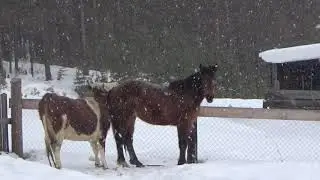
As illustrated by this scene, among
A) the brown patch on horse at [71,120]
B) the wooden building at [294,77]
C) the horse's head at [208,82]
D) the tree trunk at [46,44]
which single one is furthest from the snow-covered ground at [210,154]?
the tree trunk at [46,44]

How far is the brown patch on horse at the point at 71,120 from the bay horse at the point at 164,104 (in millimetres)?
434

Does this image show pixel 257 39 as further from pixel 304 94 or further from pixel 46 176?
pixel 46 176

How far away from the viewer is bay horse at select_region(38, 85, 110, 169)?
788cm

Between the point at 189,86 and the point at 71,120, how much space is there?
2.07 meters

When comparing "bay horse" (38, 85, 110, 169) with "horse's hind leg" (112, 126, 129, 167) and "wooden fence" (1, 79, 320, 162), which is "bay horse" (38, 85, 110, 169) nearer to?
"horse's hind leg" (112, 126, 129, 167)

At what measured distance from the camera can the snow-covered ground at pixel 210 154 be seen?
21.1ft

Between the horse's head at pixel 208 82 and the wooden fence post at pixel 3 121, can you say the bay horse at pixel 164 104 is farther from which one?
the wooden fence post at pixel 3 121

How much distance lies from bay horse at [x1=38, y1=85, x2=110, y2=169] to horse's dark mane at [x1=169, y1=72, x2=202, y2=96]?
1252 mm

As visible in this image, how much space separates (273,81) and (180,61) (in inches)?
412

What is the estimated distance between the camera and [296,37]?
127 ft

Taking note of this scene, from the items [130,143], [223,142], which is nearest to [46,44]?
[223,142]

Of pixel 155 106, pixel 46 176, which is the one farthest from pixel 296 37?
pixel 46 176

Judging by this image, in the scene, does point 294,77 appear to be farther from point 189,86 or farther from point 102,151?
point 102,151

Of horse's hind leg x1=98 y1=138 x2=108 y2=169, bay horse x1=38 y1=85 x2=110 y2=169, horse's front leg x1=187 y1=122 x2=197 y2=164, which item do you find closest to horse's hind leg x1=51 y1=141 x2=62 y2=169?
bay horse x1=38 y1=85 x2=110 y2=169
